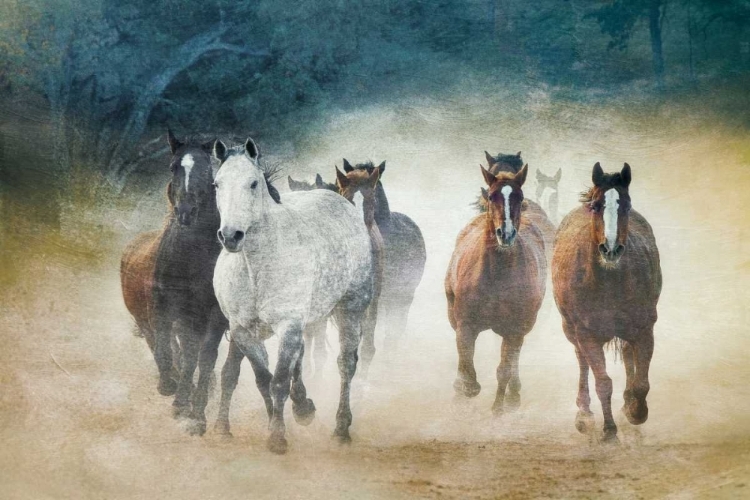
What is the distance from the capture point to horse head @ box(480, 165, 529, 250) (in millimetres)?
4469

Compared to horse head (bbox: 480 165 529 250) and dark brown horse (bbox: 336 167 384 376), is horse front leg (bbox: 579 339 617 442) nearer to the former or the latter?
horse head (bbox: 480 165 529 250)

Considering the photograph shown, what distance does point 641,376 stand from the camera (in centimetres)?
471

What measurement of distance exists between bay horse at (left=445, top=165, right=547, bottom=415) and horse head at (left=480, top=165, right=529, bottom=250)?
39 mm

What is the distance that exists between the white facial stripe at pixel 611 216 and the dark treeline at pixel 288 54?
0.66 meters

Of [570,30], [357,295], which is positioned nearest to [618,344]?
[357,295]

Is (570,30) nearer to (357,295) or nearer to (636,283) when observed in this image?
(636,283)

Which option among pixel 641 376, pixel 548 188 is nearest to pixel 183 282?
pixel 548 188

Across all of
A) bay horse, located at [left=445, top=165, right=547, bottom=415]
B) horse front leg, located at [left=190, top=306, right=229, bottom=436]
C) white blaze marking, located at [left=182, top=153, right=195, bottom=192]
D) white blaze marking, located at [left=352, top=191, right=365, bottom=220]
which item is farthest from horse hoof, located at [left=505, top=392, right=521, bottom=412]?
white blaze marking, located at [left=182, top=153, right=195, bottom=192]

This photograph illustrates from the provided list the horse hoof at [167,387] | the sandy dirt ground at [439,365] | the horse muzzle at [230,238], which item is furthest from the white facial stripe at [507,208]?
the horse hoof at [167,387]

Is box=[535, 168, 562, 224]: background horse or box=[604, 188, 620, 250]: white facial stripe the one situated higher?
box=[535, 168, 562, 224]: background horse

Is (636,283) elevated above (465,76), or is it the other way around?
(465,76)

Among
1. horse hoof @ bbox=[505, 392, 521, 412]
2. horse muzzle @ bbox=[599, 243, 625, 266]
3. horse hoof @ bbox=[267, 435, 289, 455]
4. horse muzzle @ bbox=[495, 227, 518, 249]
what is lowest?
horse hoof @ bbox=[267, 435, 289, 455]

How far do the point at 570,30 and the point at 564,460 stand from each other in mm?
2375

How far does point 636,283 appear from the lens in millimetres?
4660
